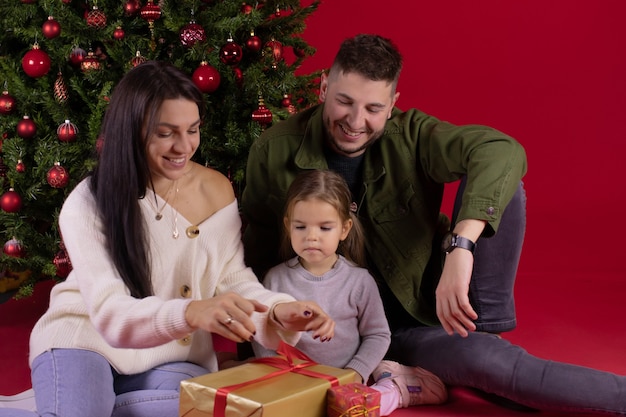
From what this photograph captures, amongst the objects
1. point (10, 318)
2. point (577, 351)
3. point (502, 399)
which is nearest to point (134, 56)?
point (10, 318)

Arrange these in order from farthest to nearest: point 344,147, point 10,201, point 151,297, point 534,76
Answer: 1. point 534,76
2. point 10,201
3. point 344,147
4. point 151,297

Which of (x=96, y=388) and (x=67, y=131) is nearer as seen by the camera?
(x=96, y=388)

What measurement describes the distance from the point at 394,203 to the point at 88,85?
1.23m

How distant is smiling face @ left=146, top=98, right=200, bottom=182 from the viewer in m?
2.11

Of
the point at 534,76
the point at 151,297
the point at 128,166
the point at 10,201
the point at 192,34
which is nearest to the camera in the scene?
the point at 151,297

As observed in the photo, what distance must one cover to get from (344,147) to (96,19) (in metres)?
1.02

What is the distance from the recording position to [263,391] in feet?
6.04

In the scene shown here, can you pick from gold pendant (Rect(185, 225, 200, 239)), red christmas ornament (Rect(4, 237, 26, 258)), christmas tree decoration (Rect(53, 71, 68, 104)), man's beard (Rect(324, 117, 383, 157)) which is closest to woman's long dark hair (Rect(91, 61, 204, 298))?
gold pendant (Rect(185, 225, 200, 239))

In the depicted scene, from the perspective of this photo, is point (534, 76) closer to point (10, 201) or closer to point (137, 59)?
point (137, 59)

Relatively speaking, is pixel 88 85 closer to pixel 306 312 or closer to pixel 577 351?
pixel 306 312

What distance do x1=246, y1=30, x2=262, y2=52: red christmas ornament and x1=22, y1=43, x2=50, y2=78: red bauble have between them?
0.70m

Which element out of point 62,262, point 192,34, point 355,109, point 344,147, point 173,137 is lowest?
point 62,262

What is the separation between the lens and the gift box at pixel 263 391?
1.80 meters

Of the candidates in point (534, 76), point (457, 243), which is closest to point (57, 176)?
point (457, 243)
